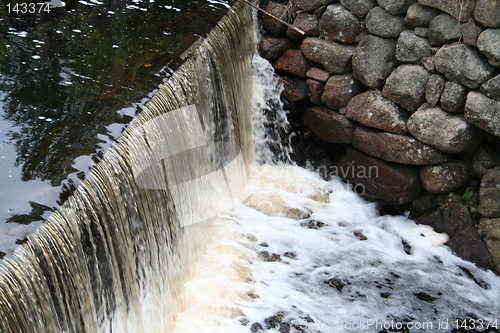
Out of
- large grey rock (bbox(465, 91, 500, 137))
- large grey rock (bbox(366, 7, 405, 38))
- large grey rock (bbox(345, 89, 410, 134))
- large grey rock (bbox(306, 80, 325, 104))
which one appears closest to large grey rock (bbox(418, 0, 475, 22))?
large grey rock (bbox(366, 7, 405, 38))

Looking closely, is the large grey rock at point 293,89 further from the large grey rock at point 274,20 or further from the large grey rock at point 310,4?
the large grey rock at point 310,4

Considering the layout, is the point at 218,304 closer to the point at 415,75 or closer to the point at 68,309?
the point at 68,309

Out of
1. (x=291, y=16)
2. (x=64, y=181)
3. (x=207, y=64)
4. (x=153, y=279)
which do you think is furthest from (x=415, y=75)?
(x=64, y=181)

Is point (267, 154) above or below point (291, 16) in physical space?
below

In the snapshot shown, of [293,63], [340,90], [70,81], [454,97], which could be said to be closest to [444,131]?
[454,97]

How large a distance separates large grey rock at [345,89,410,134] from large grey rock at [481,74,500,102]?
0.72 m

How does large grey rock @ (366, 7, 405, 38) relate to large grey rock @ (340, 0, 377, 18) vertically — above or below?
below

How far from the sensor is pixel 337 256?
4117 millimetres

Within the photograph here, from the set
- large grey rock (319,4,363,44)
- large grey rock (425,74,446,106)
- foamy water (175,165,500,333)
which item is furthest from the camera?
large grey rock (319,4,363,44)

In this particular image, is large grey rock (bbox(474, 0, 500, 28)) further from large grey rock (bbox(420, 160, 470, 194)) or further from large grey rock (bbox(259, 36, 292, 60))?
large grey rock (bbox(259, 36, 292, 60))

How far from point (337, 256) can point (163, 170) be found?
64.6 inches

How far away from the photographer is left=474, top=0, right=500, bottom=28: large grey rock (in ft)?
12.4

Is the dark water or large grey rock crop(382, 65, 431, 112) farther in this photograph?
large grey rock crop(382, 65, 431, 112)

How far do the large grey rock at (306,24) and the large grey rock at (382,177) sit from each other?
1.22m
